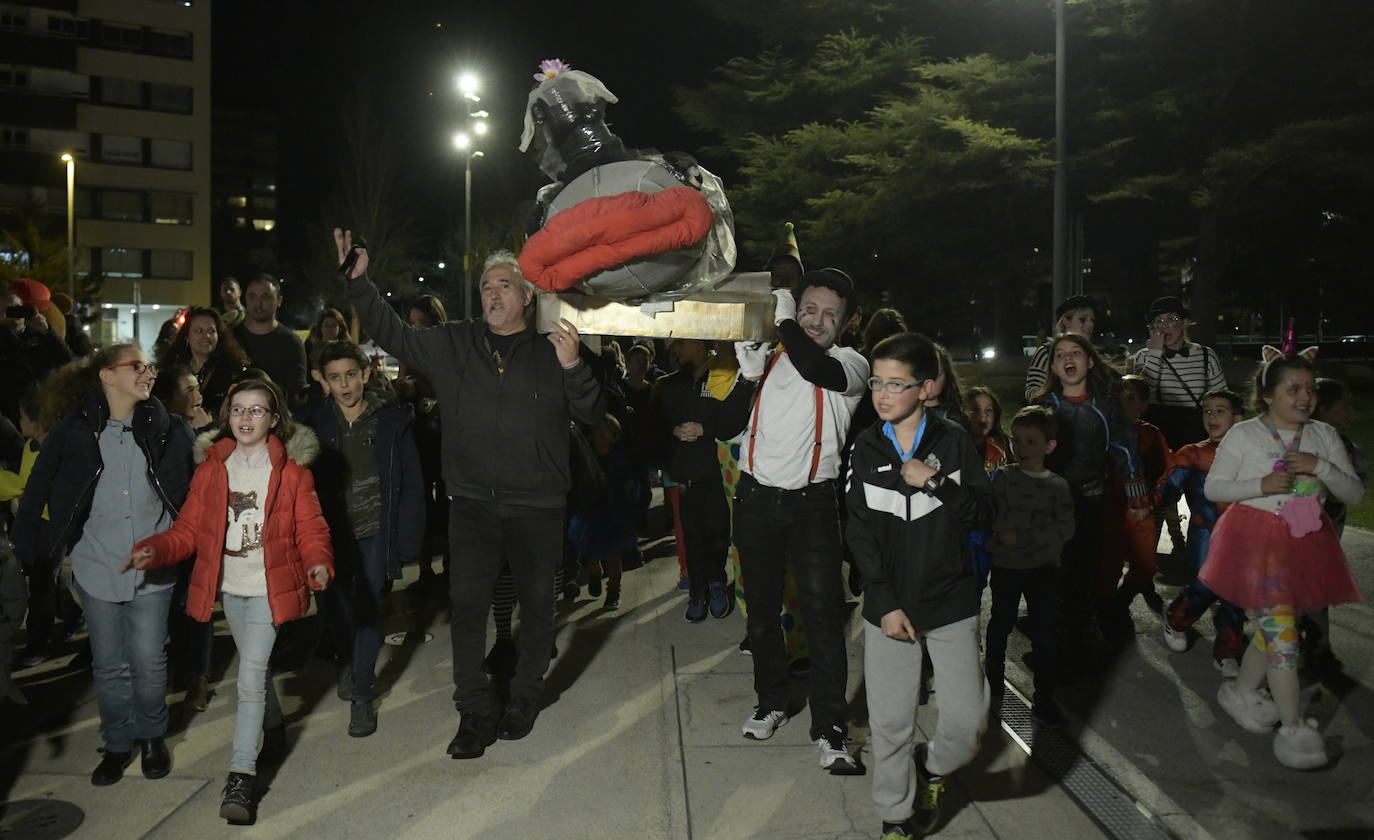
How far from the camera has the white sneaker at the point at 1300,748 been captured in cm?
479

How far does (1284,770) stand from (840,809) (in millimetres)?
2097

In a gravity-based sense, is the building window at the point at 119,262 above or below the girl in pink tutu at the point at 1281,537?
above

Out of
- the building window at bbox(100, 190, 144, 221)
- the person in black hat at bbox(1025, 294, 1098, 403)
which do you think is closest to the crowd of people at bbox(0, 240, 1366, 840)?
the person in black hat at bbox(1025, 294, 1098, 403)

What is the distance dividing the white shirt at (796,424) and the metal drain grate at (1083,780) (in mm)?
1600

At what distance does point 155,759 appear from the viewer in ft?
15.4

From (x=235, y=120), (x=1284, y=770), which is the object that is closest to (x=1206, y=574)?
(x=1284, y=770)

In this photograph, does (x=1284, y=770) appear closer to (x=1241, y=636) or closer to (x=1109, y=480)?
(x=1241, y=636)

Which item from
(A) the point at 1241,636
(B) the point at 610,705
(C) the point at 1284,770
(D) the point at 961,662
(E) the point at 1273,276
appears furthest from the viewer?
(E) the point at 1273,276

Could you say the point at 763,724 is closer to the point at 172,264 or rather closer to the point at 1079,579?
the point at 1079,579

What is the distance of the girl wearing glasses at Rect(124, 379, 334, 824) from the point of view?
4441 millimetres

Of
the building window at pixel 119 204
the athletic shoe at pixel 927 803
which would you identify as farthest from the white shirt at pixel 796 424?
the building window at pixel 119 204

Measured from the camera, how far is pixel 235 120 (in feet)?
294

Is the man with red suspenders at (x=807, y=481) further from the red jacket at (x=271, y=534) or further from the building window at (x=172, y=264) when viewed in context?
the building window at (x=172, y=264)

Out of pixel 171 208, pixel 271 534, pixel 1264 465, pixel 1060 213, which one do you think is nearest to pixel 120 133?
pixel 171 208
